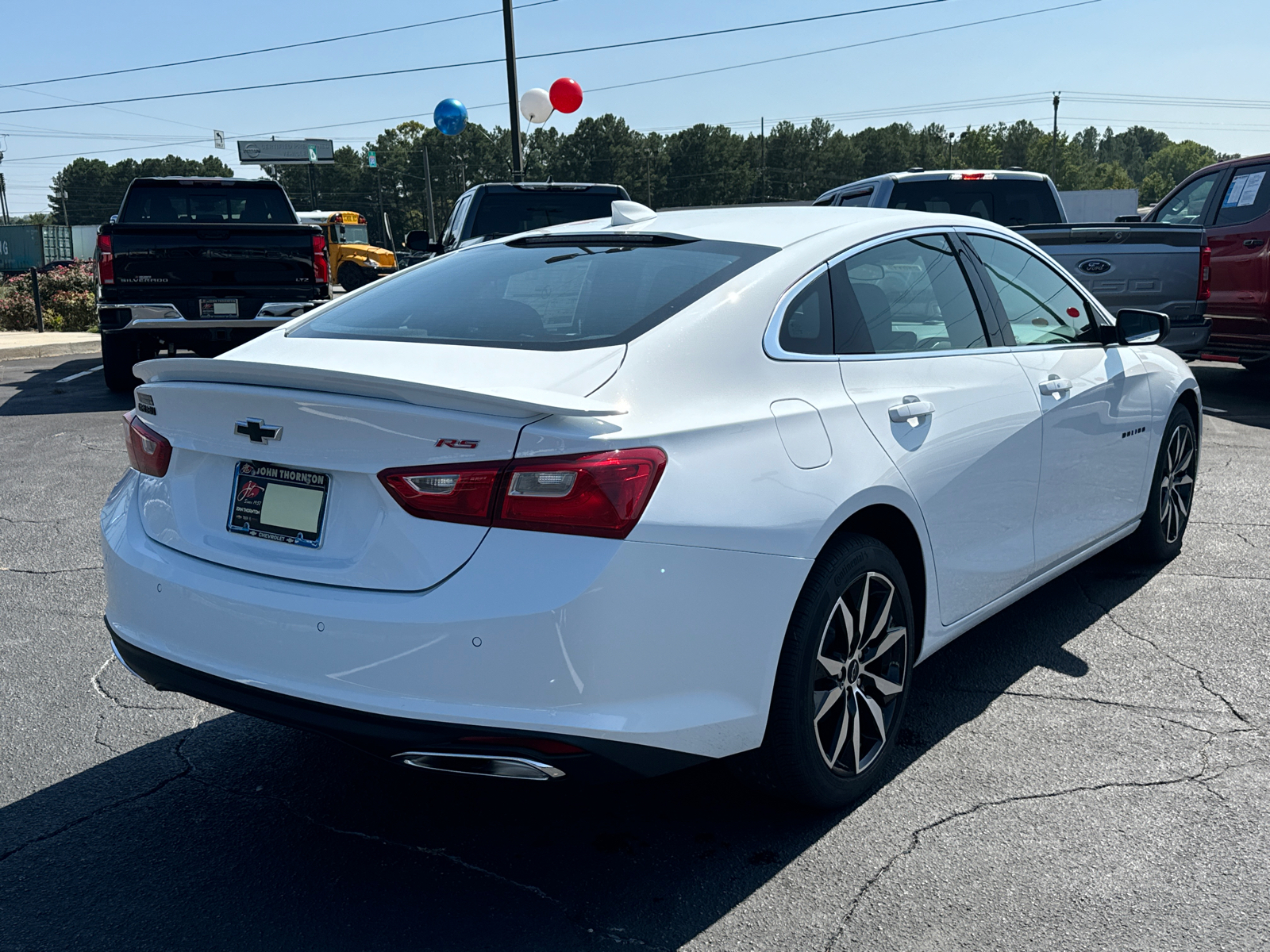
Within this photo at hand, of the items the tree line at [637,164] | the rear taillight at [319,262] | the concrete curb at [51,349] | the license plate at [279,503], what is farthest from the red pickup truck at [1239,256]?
the tree line at [637,164]

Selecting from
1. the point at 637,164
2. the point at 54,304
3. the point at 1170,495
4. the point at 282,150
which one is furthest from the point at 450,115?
the point at 637,164

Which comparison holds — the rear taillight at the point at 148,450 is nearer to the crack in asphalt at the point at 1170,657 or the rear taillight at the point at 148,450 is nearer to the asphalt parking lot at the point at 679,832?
the asphalt parking lot at the point at 679,832

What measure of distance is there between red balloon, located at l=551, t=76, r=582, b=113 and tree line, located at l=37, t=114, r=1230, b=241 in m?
112

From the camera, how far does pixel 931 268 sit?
373 centimetres

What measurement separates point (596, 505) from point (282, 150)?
89333 mm

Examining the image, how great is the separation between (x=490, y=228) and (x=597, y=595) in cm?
963

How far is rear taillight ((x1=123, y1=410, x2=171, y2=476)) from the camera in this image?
2.89 meters

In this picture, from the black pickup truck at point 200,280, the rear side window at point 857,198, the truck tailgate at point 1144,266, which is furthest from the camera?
the rear side window at point 857,198

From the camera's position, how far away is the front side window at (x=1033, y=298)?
4062 mm

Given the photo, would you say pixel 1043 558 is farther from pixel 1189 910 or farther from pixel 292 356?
pixel 292 356

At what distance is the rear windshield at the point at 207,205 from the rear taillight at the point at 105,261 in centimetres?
181

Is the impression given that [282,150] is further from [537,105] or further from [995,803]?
[995,803]

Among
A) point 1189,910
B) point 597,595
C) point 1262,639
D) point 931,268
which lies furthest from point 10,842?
point 1262,639

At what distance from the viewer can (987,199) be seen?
11.0 metres
